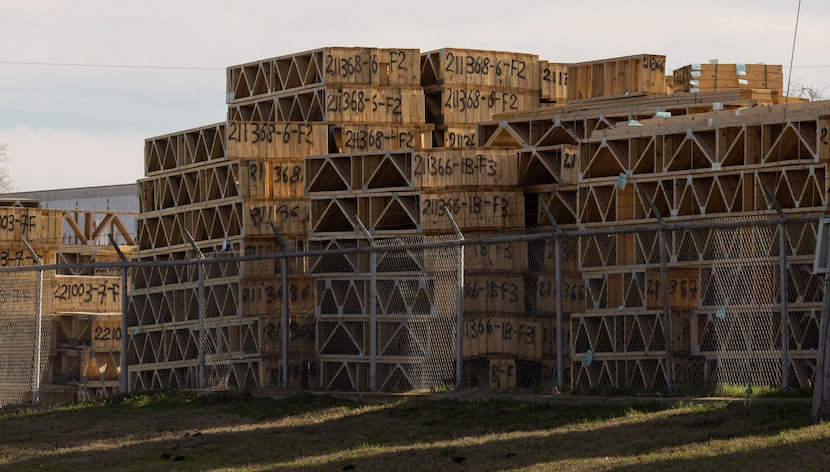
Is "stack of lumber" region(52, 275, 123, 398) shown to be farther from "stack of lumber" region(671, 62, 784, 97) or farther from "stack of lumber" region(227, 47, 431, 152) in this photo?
"stack of lumber" region(671, 62, 784, 97)

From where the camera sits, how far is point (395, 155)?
82.3 feet

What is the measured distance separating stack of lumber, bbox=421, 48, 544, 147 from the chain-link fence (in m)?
4.05

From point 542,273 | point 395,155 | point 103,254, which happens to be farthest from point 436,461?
point 103,254

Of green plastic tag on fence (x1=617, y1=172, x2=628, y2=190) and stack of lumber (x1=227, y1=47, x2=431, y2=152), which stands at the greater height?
stack of lumber (x1=227, y1=47, x2=431, y2=152)

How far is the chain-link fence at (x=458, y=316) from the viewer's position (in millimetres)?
19406

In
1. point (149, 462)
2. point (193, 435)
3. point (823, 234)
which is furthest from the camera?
point (193, 435)

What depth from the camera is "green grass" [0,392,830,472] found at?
14359mm

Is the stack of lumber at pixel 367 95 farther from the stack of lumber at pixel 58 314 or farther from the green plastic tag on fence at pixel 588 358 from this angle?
the green plastic tag on fence at pixel 588 358

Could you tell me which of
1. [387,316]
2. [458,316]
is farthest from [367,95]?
[458,316]

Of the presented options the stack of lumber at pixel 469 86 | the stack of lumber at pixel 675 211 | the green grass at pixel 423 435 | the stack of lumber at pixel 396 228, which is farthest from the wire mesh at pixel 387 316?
the stack of lumber at pixel 469 86

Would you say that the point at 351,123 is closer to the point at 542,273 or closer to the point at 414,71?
the point at 414,71

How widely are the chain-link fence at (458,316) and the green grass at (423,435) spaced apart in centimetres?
108

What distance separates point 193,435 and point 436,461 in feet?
15.5

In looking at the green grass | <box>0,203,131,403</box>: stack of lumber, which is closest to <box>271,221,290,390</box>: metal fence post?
the green grass
